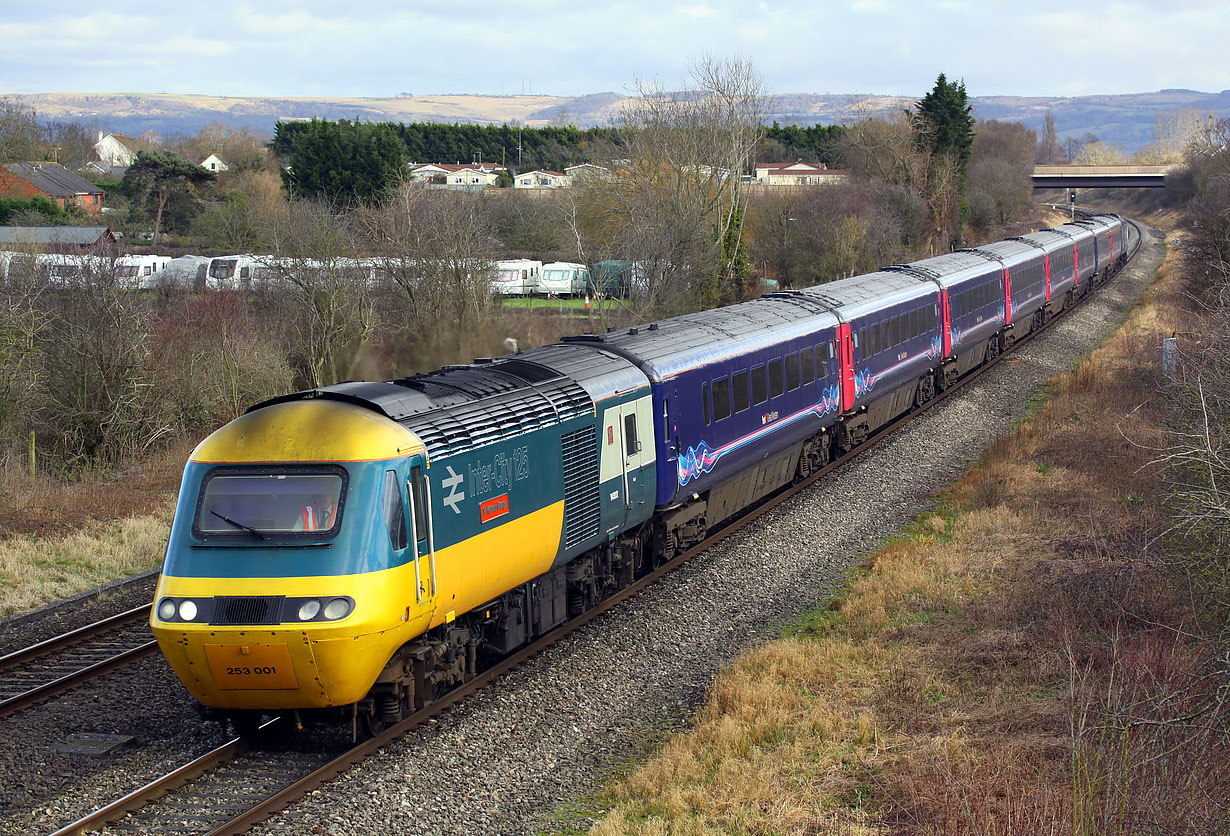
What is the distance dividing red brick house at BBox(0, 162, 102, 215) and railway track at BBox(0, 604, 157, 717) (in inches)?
2073

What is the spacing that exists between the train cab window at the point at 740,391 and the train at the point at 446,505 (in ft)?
0.13

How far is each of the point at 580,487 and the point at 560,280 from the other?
3999 cm

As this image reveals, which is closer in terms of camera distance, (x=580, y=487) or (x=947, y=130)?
(x=580, y=487)

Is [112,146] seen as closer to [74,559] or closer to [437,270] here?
[437,270]

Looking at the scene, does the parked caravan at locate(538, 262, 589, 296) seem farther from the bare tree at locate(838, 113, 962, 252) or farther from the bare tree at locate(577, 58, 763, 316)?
the bare tree at locate(838, 113, 962, 252)

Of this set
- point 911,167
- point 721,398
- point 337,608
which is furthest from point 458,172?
point 337,608

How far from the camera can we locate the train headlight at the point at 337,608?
8.59 m

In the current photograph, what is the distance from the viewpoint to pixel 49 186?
72.4 meters

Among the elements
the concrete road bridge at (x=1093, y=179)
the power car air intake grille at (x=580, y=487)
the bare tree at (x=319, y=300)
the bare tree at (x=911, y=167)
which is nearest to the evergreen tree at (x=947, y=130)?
the bare tree at (x=911, y=167)

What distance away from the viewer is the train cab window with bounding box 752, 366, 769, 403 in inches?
674

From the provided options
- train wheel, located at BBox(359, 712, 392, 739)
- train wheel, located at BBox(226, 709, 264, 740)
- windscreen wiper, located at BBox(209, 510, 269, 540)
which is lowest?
train wheel, located at BBox(359, 712, 392, 739)

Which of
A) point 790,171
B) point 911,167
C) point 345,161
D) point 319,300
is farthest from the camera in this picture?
point 790,171

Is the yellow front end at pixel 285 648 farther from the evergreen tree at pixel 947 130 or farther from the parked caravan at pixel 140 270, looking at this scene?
the evergreen tree at pixel 947 130

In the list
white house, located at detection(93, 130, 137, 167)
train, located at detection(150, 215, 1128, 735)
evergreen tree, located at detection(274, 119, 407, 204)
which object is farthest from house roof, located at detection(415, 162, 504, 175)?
white house, located at detection(93, 130, 137, 167)
